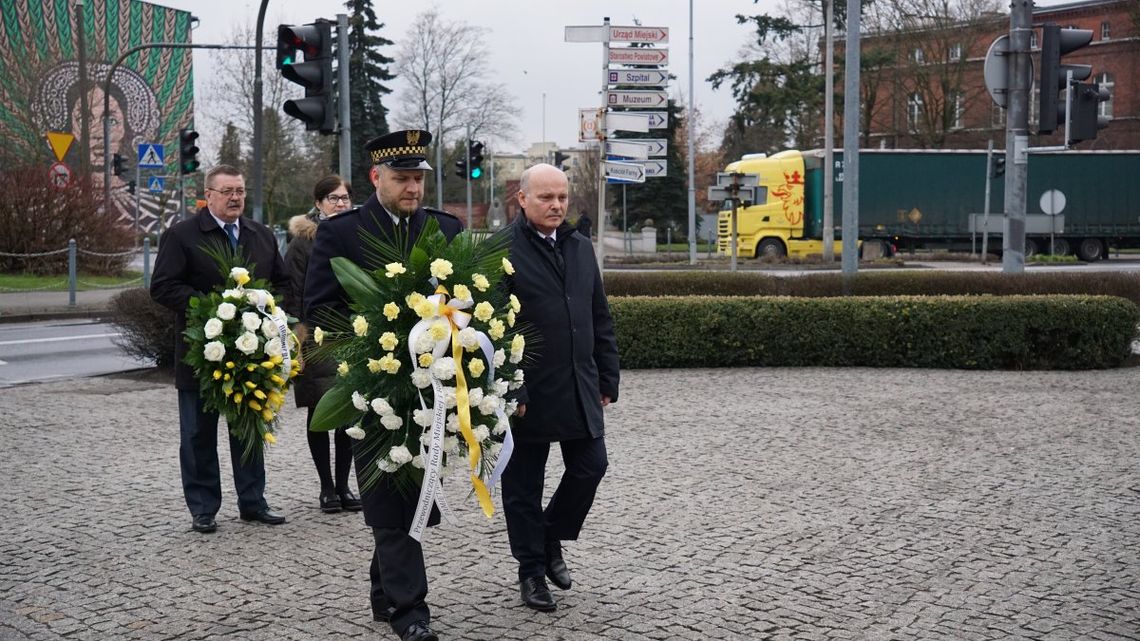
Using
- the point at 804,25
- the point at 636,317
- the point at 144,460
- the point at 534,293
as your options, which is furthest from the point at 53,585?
the point at 804,25

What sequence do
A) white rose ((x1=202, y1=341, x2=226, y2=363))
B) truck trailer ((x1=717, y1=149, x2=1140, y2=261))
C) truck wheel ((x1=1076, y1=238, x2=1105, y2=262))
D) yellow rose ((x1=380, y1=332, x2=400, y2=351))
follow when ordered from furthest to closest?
truck wheel ((x1=1076, y1=238, x2=1105, y2=262)), truck trailer ((x1=717, y1=149, x2=1140, y2=261)), white rose ((x1=202, y1=341, x2=226, y2=363)), yellow rose ((x1=380, y1=332, x2=400, y2=351))

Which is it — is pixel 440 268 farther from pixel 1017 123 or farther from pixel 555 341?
pixel 1017 123

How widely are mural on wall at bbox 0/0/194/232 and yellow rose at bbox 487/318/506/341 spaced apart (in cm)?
2903

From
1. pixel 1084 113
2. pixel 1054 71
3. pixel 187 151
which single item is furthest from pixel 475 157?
pixel 1084 113

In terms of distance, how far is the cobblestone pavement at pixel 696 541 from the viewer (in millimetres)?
5168

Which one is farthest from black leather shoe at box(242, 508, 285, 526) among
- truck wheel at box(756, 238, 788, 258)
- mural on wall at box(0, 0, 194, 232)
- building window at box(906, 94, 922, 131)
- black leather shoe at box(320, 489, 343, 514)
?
building window at box(906, 94, 922, 131)

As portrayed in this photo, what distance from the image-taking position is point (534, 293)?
532 cm

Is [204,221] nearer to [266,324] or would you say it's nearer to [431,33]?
[266,324]

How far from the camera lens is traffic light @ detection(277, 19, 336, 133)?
11.7 metres

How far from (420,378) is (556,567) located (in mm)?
1385

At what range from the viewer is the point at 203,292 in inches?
275

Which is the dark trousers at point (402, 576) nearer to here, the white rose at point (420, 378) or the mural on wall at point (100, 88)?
the white rose at point (420, 378)

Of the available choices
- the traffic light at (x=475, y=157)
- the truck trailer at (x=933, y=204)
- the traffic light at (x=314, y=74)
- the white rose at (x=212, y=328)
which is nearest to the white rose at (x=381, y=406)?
the white rose at (x=212, y=328)

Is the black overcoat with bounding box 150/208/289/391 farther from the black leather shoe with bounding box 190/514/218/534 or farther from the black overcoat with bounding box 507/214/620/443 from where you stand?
the black overcoat with bounding box 507/214/620/443
